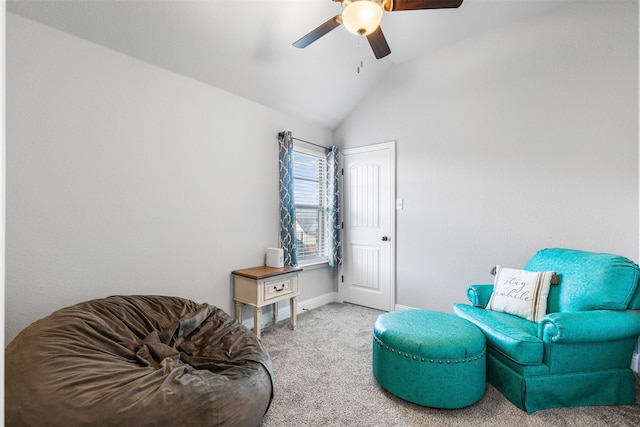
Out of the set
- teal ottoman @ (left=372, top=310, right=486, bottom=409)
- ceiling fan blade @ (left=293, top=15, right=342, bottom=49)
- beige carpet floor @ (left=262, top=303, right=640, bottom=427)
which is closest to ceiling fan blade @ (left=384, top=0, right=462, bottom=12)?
ceiling fan blade @ (left=293, top=15, right=342, bottom=49)

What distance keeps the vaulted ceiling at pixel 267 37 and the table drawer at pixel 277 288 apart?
1936 mm

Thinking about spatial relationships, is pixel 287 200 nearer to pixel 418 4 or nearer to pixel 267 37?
pixel 267 37

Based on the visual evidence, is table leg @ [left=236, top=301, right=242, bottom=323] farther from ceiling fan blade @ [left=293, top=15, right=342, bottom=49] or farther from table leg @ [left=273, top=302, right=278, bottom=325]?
ceiling fan blade @ [left=293, top=15, right=342, bottom=49]

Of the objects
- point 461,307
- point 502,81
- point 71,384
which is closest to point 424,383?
point 461,307

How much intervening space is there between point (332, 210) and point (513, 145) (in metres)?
2.11

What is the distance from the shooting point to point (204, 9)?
221 centimetres

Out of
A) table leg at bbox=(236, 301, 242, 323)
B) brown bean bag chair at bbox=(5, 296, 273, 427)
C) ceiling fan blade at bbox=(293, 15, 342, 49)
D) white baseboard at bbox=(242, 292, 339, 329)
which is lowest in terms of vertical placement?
white baseboard at bbox=(242, 292, 339, 329)

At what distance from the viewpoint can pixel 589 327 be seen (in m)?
1.73

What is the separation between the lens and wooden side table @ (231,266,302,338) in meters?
2.74

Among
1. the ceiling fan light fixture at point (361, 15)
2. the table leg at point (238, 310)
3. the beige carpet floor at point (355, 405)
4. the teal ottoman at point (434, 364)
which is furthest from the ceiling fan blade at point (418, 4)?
the table leg at point (238, 310)

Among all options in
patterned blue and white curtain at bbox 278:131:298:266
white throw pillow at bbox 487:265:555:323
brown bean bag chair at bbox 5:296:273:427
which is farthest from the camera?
patterned blue and white curtain at bbox 278:131:298:266

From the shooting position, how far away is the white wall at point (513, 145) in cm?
238

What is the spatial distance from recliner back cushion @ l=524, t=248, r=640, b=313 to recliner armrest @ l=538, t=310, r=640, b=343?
13cm

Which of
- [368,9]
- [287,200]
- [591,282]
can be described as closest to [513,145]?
[591,282]
